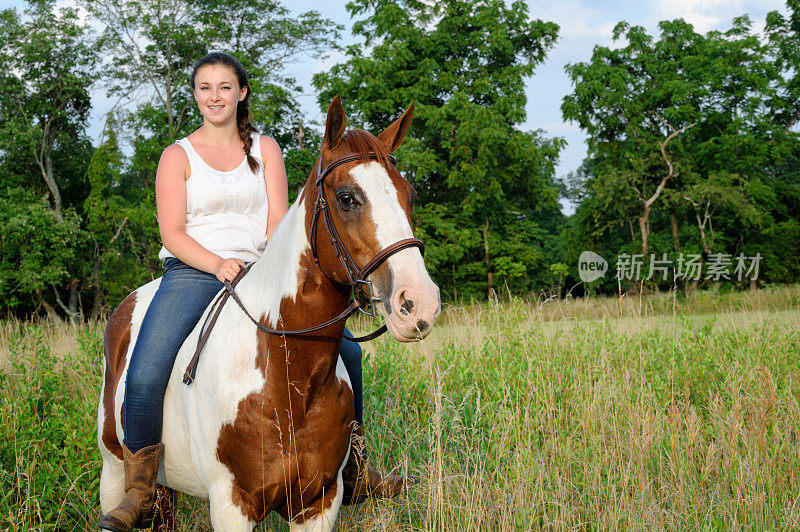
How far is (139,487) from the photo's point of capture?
258 centimetres

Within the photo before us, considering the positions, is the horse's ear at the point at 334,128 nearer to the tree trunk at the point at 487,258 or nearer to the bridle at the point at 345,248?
the bridle at the point at 345,248

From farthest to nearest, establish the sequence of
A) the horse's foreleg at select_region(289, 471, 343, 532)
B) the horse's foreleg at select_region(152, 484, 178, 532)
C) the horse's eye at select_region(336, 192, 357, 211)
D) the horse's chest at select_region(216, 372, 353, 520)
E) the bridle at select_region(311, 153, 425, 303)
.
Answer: the horse's foreleg at select_region(152, 484, 178, 532) → the horse's foreleg at select_region(289, 471, 343, 532) → the horse's chest at select_region(216, 372, 353, 520) → the horse's eye at select_region(336, 192, 357, 211) → the bridle at select_region(311, 153, 425, 303)

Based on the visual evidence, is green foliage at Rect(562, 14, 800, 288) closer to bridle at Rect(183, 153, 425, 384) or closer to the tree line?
the tree line

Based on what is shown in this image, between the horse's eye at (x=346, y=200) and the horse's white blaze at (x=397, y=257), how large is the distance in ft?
0.18

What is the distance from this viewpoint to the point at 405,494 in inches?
148

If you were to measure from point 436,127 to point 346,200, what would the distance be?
22.2 metres

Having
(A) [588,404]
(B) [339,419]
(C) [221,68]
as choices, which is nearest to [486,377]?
(A) [588,404]

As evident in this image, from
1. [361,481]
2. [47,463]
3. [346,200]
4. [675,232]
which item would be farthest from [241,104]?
[675,232]

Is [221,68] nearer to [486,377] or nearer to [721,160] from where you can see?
[486,377]

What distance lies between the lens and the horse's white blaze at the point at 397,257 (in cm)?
169

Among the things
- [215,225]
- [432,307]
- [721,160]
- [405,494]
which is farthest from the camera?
[721,160]

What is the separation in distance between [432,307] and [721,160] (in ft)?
109

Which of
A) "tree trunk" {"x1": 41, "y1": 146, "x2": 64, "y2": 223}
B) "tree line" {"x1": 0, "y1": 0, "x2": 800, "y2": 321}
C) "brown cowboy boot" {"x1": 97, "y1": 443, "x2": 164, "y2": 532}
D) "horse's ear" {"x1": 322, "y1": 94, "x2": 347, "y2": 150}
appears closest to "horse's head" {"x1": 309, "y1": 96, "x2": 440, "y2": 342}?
"horse's ear" {"x1": 322, "y1": 94, "x2": 347, "y2": 150}

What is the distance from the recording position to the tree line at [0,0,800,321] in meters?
24.2
